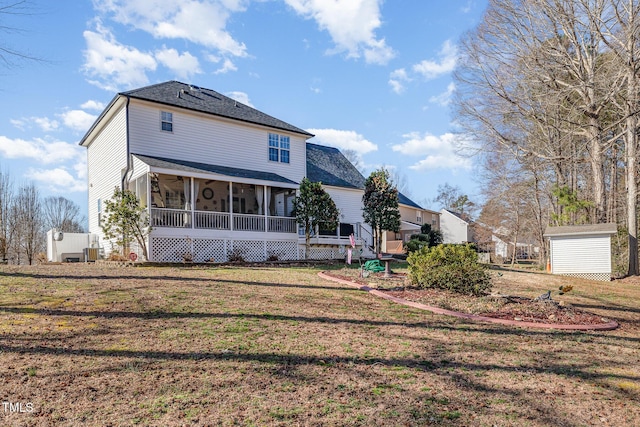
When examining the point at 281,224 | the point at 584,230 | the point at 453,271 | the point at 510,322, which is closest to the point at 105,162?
the point at 281,224

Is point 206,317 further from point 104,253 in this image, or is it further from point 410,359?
point 104,253

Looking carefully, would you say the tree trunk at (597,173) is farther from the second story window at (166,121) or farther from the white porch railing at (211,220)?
the second story window at (166,121)

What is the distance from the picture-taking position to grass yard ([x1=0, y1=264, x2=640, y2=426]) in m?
3.61

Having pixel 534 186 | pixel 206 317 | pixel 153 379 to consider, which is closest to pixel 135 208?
pixel 206 317

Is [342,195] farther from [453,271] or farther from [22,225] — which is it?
[22,225]

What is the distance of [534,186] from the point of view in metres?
26.5

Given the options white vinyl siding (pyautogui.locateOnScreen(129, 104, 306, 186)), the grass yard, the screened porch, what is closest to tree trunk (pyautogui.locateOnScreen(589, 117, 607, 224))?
the grass yard

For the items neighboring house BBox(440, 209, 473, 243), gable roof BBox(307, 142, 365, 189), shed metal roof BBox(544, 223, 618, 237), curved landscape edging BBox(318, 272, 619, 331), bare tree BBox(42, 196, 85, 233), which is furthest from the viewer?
neighboring house BBox(440, 209, 473, 243)

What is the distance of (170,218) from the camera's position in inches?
622

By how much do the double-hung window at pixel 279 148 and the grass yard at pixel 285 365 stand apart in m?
13.6

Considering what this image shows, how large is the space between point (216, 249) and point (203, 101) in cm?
726

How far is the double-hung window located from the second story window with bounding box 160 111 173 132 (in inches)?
194

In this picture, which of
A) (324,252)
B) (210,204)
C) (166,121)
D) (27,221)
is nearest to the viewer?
(166,121)

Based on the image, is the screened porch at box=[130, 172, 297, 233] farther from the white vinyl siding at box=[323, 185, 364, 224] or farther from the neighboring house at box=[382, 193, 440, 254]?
the neighboring house at box=[382, 193, 440, 254]
